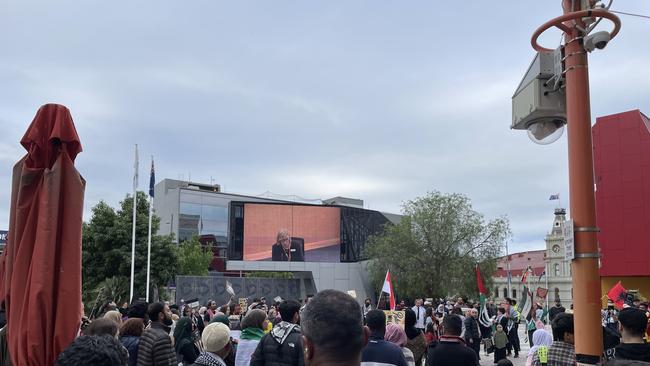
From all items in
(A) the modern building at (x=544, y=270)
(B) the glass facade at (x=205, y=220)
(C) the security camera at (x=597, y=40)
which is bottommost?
(A) the modern building at (x=544, y=270)

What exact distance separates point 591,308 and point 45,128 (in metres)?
4.29

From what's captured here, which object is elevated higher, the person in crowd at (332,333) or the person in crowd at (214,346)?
the person in crowd at (332,333)

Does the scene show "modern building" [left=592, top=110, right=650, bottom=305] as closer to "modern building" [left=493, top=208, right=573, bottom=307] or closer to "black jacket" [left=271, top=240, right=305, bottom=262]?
"black jacket" [left=271, top=240, right=305, bottom=262]

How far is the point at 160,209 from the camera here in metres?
90.5

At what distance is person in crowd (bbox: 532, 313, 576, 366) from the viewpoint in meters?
5.25

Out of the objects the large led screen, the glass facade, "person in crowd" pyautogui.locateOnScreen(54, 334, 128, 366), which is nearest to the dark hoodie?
"person in crowd" pyautogui.locateOnScreen(54, 334, 128, 366)

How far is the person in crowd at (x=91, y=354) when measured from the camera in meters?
2.32

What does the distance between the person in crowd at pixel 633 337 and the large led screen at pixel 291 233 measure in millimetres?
63277

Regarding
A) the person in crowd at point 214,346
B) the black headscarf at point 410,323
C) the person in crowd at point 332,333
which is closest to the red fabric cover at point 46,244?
the person in crowd at point 214,346

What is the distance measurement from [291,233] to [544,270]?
174ft

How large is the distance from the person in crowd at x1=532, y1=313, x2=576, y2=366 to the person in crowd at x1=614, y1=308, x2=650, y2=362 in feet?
1.48

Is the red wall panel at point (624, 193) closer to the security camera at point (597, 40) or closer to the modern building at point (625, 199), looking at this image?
the modern building at point (625, 199)

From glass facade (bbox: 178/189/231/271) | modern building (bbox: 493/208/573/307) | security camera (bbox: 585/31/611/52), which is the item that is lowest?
modern building (bbox: 493/208/573/307)

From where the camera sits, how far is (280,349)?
231 inches
